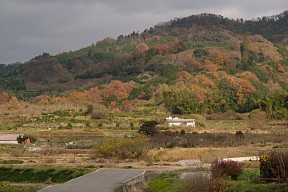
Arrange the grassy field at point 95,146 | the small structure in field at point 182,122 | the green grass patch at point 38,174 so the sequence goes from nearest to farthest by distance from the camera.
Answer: the green grass patch at point 38,174
the grassy field at point 95,146
the small structure in field at point 182,122

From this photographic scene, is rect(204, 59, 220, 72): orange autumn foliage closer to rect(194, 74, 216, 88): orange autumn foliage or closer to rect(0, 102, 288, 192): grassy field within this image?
rect(194, 74, 216, 88): orange autumn foliage

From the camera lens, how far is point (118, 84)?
12206 cm

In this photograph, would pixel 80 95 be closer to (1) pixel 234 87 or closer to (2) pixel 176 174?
(1) pixel 234 87

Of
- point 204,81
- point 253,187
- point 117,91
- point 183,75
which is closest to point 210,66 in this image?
point 183,75

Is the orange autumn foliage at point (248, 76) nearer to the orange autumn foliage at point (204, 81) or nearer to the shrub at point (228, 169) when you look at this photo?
the orange autumn foliage at point (204, 81)

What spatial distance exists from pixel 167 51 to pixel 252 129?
98219 mm

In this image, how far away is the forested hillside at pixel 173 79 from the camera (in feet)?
325

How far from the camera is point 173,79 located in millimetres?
124688

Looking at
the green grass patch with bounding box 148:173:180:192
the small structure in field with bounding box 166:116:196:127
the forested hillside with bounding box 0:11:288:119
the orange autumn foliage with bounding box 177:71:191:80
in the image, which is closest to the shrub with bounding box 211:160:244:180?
the green grass patch with bounding box 148:173:180:192

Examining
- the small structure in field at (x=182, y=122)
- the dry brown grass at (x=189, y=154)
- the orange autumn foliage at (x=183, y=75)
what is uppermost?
the orange autumn foliage at (x=183, y=75)

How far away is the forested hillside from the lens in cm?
9919

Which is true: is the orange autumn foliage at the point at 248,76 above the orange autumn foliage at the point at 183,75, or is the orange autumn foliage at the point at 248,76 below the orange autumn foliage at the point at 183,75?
below

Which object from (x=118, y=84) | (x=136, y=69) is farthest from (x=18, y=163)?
(x=136, y=69)

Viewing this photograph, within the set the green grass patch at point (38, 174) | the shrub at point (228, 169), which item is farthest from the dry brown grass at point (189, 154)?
the shrub at point (228, 169)
